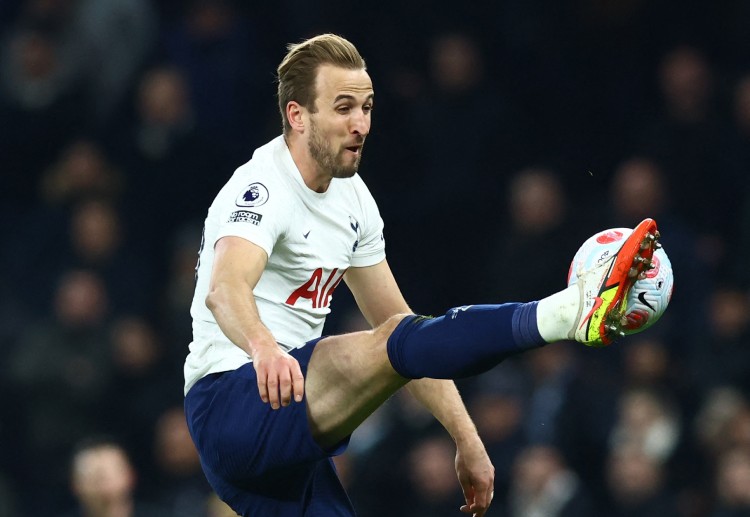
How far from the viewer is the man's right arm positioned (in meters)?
3.33

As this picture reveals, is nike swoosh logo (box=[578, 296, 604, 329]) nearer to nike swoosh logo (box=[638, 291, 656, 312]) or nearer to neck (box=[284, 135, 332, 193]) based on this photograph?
nike swoosh logo (box=[638, 291, 656, 312])

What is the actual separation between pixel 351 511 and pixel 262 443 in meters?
0.47

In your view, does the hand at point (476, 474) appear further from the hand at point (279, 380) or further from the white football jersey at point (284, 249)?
the hand at point (279, 380)

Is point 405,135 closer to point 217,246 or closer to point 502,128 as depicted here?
point 502,128

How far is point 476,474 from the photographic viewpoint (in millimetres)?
4195

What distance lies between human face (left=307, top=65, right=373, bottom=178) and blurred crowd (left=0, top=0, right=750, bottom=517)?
296cm

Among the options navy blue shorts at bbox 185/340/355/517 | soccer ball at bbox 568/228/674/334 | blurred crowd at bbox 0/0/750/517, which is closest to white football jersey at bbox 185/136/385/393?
navy blue shorts at bbox 185/340/355/517

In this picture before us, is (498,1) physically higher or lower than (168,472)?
higher

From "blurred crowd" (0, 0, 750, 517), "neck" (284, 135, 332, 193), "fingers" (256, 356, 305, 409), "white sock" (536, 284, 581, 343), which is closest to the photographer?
"fingers" (256, 356, 305, 409)

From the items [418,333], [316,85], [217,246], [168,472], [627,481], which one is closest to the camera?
[418,333]

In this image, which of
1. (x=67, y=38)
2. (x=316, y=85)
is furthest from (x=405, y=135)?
(x=316, y=85)

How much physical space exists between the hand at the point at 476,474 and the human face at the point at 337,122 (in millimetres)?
915

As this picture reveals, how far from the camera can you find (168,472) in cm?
754

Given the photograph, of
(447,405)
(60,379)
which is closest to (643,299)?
(447,405)
